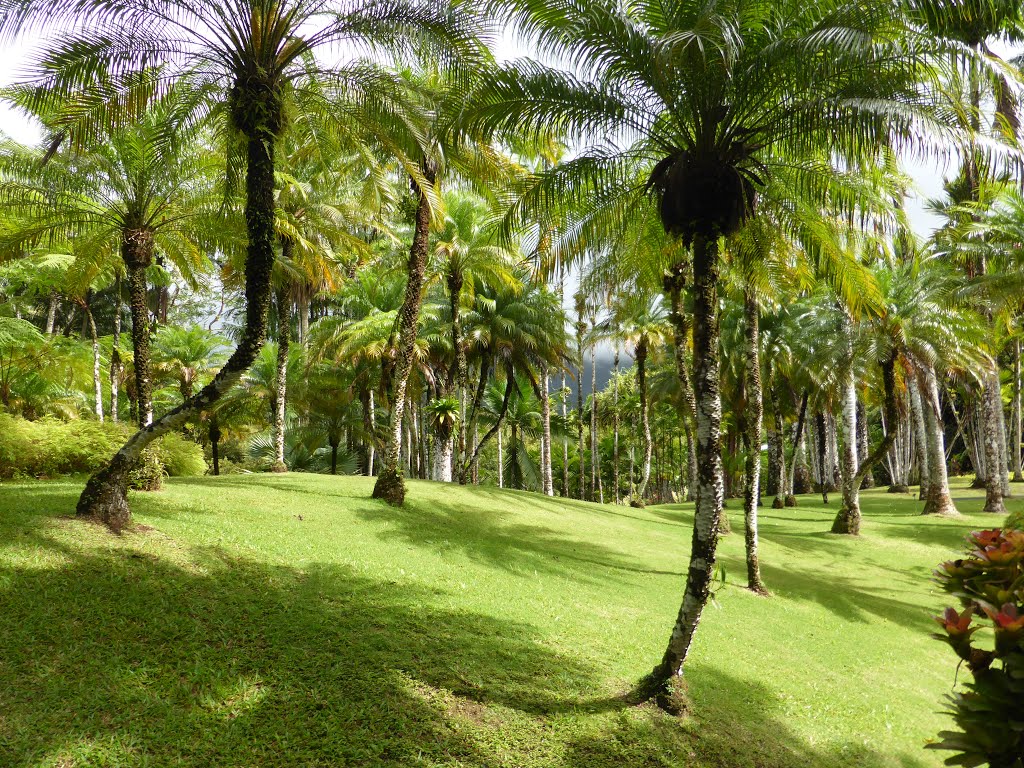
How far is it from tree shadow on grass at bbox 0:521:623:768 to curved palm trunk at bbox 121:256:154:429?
174 inches

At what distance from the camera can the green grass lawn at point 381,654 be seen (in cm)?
478

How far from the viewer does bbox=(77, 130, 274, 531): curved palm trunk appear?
24.8 ft

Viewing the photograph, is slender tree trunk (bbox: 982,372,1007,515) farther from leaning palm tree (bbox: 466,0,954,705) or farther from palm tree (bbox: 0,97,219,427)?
palm tree (bbox: 0,97,219,427)

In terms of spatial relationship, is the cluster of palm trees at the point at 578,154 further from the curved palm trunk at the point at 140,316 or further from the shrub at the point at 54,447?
the shrub at the point at 54,447

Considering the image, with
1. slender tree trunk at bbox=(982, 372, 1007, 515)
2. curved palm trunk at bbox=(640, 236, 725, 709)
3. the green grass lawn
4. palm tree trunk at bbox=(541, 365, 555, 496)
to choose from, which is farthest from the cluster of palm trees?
palm tree trunk at bbox=(541, 365, 555, 496)

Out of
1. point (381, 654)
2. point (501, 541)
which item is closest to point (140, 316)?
point (501, 541)

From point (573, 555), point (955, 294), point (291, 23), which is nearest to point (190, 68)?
point (291, 23)

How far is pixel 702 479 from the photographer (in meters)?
6.71

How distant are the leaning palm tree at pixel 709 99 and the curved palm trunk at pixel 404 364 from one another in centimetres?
557

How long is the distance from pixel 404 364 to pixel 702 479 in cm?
821

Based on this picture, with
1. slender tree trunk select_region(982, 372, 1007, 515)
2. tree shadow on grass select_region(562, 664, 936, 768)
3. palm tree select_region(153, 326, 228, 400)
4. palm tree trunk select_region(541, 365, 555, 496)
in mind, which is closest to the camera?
tree shadow on grass select_region(562, 664, 936, 768)

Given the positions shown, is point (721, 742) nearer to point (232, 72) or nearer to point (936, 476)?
point (232, 72)

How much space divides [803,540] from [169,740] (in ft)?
61.4

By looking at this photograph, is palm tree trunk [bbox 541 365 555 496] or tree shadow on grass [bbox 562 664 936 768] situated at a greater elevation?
palm tree trunk [bbox 541 365 555 496]
